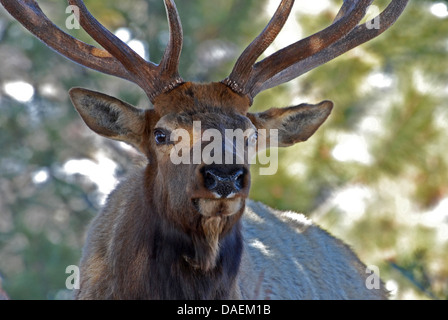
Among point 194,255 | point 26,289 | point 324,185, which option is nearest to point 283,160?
point 324,185

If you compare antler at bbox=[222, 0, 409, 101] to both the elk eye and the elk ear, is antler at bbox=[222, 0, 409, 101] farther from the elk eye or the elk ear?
the elk eye

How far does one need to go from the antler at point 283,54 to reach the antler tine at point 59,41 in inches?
33.8

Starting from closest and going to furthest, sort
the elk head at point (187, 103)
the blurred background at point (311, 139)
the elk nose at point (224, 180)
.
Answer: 1. the elk nose at point (224, 180)
2. the elk head at point (187, 103)
3. the blurred background at point (311, 139)

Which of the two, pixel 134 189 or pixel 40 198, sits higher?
pixel 40 198

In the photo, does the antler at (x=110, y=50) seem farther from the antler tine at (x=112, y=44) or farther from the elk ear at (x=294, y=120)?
the elk ear at (x=294, y=120)

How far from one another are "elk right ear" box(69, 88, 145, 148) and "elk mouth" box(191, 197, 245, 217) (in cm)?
100

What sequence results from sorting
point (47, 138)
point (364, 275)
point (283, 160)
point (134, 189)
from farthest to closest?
point (47, 138) < point (283, 160) < point (364, 275) < point (134, 189)

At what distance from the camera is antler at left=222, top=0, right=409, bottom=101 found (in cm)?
547

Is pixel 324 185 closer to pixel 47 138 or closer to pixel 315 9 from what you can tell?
pixel 315 9

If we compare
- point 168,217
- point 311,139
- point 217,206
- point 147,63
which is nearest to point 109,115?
point 147,63

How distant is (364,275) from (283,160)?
3.93 metres

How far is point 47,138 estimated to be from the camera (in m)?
14.5

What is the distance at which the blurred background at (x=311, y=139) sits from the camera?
11.2 metres

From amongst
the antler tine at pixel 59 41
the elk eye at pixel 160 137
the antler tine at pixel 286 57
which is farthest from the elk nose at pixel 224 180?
the antler tine at pixel 59 41
